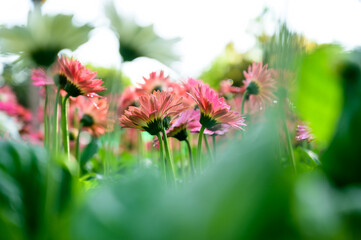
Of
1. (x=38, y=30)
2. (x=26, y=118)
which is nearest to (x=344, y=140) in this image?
(x=38, y=30)

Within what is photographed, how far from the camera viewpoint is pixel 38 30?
337 millimetres

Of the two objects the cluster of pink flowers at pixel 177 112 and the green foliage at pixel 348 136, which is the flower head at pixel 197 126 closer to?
the cluster of pink flowers at pixel 177 112

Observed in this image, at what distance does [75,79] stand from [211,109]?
224mm

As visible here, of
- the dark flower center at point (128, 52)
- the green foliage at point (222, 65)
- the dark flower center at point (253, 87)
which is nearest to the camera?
the dark flower center at point (128, 52)

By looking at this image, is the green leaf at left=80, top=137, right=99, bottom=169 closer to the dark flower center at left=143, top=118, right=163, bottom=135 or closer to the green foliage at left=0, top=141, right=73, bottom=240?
the dark flower center at left=143, top=118, right=163, bottom=135

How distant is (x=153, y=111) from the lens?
1.43 feet

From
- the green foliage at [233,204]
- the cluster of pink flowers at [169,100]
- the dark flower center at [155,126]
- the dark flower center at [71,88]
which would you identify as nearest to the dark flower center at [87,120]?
the cluster of pink flowers at [169,100]

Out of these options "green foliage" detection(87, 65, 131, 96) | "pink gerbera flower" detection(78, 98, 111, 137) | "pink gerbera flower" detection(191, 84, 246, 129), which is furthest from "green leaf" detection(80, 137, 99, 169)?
"pink gerbera flower" detection(191, 84, 246, 129)

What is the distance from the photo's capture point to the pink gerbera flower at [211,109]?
0.47 meters

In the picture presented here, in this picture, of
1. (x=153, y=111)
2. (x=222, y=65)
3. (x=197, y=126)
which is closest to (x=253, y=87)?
(x=197, y=126)

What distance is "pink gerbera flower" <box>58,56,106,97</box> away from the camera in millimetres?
513

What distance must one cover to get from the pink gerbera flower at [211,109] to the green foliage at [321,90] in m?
0.25

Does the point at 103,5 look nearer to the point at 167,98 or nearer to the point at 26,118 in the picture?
the point at 167,98

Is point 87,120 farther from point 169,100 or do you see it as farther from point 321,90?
point 321,90
